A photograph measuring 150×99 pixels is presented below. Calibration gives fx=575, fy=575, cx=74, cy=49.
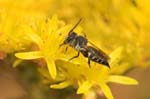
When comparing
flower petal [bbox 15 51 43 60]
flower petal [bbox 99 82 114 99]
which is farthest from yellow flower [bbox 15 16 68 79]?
flower petal [bbox 99 82 114 99]

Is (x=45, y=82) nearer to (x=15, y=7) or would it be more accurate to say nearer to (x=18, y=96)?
(x=18, y=96)

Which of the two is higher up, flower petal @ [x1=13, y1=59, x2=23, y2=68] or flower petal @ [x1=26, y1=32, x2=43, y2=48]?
flower petal @ [x1=26, y1=32, x2=43, y2=48]

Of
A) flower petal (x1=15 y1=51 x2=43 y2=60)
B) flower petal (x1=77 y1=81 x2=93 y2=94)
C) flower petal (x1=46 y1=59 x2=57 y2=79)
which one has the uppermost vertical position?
flower petal (x1=15 y1=51 x2=43 y2=60)

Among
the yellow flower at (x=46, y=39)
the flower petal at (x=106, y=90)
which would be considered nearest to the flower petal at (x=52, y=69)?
the yellow flower at (x=46, y=39)

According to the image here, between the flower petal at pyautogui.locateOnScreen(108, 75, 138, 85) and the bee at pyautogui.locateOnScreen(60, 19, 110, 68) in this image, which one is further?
the flower petal at pyautogui.locateOnScreen(108, 75, 138, 85)

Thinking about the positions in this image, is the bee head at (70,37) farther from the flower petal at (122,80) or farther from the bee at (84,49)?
the flower petal at (122,80)

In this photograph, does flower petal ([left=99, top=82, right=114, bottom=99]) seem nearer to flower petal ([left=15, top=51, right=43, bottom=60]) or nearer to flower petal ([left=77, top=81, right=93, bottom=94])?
flower petal ([left=77, top=81, right=93, bottom=94])

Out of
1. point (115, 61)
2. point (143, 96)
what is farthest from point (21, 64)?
point (143, 96)
